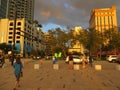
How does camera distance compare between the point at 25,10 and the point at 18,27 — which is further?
the point at 25,10

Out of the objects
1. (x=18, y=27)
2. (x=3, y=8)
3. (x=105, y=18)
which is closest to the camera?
(x=18, y=27)

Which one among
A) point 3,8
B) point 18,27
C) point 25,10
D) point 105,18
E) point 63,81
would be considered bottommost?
point 63,81

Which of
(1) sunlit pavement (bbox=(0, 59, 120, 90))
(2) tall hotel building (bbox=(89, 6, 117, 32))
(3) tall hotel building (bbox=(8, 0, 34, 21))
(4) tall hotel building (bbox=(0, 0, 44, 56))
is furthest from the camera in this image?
(3) tall hotel building (bbox=(8, 0, 34, 21))

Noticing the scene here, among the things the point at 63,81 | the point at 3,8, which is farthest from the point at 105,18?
the point at 63,81

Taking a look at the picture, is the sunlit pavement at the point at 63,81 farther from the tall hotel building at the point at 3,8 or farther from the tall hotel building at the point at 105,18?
the tall hotel building at the point at 105,18

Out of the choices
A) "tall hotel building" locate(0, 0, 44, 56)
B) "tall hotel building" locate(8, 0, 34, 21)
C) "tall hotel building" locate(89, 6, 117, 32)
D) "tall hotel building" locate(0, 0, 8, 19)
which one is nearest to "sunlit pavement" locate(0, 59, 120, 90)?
"tall hotel building" locate(0, 0, 44, 56)

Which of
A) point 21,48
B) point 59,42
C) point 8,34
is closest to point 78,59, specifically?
point 59,42

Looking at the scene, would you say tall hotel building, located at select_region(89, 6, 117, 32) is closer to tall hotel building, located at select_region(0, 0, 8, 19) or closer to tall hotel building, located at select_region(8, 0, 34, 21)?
tall hotel building, located at select_region(8, 0, 34, 21)

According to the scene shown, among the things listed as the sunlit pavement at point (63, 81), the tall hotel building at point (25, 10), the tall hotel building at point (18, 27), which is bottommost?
the sunlit pavement at point (63, 81)

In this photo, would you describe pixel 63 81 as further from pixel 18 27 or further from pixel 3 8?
pixel 3 8

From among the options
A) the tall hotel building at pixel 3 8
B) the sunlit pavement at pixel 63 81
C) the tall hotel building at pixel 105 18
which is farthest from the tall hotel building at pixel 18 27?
the sunlit pavement at pixel 63 81

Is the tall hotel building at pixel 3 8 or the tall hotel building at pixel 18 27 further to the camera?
the tall hotel building at pixel 3 8

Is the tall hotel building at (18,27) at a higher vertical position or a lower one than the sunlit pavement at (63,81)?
higher

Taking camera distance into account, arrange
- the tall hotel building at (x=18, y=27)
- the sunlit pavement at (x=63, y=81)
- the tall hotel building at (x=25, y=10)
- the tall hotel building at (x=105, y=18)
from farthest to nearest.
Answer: the tall hotel building at (x=25, y=10)
the tall hotel building at (x=105, y=18)
the tall hotel building at (x=18, y=27)
the sunlit pavement at (x=63, y=81)
